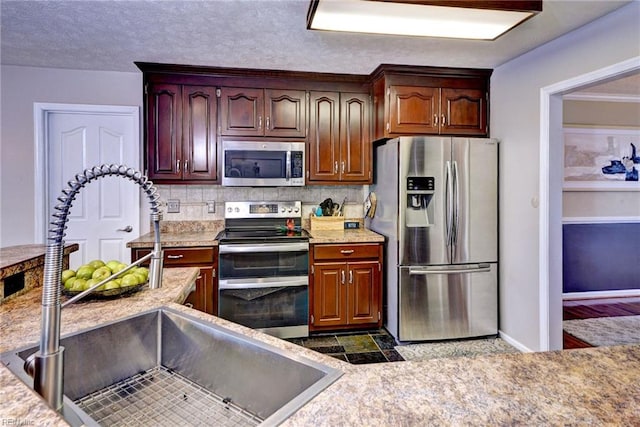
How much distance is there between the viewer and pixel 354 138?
3521mm

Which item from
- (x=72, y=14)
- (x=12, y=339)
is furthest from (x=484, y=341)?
(x=72, y=14)

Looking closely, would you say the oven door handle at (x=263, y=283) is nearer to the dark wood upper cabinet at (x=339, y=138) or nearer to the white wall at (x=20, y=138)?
the dark wood upper cabinet at (x=339, y=138)

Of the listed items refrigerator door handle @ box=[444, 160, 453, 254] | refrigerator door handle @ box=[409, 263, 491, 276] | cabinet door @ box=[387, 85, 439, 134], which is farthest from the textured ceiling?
refrigerator door handle @ box=[409, 263, 491, 276]

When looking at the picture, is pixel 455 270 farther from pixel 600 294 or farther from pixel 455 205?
pixel 600 294

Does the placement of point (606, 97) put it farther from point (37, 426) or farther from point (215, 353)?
point (37, 426)

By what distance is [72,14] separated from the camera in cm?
219

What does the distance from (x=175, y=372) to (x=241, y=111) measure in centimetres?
260

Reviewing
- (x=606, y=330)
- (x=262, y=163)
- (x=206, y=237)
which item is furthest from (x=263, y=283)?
(x=606, y=330)

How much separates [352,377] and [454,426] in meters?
0.25

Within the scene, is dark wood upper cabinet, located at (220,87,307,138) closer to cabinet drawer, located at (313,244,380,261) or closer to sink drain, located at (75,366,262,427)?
cabinet drawer, located at (313,244,380,261)

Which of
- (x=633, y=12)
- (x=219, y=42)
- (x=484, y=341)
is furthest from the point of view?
(x=484, y=341)

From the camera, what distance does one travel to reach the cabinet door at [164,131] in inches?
125

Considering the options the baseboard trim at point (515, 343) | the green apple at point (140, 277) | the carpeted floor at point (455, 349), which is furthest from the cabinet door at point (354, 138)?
the green apple at point (140, 277)

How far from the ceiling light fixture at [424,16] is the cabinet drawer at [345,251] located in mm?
1769
